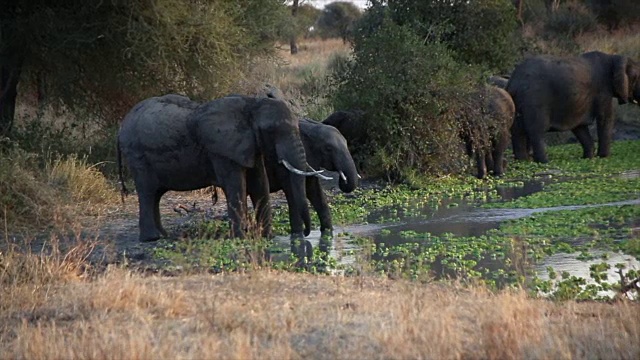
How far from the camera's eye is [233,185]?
45.0 feet

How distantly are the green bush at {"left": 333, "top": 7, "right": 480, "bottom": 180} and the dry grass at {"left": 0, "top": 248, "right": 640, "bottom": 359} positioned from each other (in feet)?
34.9

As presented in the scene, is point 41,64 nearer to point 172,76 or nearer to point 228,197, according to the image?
point 172,76

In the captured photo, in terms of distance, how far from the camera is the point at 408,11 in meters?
26.6

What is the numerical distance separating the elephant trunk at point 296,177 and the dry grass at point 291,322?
361 cm

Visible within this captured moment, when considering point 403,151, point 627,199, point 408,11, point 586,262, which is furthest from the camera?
point 408,11

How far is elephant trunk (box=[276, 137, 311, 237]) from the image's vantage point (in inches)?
536

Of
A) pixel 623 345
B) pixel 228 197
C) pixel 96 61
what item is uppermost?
pixel 96 61

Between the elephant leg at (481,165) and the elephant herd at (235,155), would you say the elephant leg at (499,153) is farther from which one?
the elephant herd at (235,155)

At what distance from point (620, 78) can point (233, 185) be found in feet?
43.5

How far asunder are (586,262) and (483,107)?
10.2 metres

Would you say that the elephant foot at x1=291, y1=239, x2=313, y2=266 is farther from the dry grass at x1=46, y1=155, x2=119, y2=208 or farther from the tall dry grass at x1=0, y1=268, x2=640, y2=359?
the dry grass at x1=46, y1=155, x2=119, y2=208

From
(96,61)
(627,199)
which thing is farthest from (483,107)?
(96,61)

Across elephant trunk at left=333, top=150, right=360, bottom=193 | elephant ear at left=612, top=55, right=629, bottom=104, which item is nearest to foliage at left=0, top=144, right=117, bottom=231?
elephant trunk at left=333, top=150, right=360, bottom=193

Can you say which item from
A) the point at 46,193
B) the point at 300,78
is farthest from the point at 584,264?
the point at 300,78
